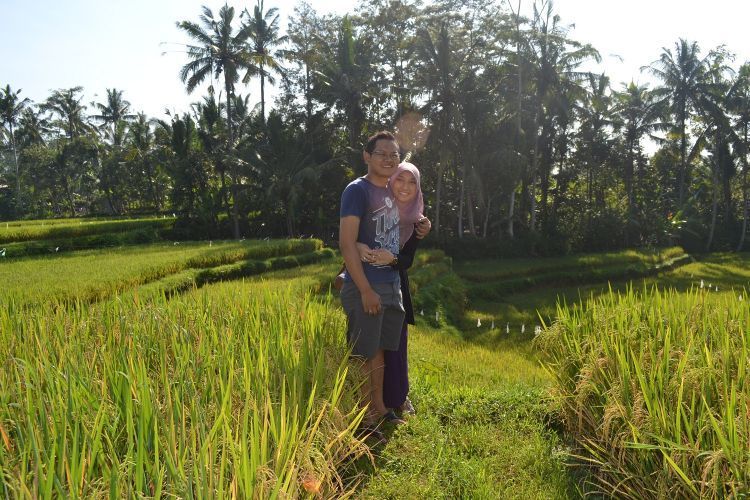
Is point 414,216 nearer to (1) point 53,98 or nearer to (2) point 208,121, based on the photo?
(2) point 208,121

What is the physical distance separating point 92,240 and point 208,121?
28.7ft

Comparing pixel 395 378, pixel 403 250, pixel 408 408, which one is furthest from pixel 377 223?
pixel 408 408

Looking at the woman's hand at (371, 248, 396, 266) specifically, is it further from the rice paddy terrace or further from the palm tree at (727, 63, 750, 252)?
the palm tree at (727, 63, 750, 252)

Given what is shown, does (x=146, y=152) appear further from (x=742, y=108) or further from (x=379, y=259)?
(x=742, y=108)

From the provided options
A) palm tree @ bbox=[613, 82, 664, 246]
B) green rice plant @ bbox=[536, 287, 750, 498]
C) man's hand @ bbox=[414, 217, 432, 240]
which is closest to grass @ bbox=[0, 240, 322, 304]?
Result: man's hand @ bbox=[414, 217, 432, 240]

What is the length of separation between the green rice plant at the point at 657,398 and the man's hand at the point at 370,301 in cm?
119

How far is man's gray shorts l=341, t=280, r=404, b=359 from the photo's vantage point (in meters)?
2.76

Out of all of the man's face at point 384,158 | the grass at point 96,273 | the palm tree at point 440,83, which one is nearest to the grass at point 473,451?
the man's face at point 384,158

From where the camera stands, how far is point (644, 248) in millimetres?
21578

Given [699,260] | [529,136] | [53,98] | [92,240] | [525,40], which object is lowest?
[699,260]

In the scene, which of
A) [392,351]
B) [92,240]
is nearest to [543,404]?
[392,351]

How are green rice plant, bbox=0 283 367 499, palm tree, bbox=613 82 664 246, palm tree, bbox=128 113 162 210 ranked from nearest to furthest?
green rice plant, bbox=0 283 367 499, palm tree, bbox=613 82 664 246, palm tree, bbox=128 113 162 210

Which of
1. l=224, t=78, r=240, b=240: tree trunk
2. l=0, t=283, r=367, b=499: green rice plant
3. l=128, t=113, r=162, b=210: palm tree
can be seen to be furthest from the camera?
l=128, t=113, r=162, b=210: palm tree

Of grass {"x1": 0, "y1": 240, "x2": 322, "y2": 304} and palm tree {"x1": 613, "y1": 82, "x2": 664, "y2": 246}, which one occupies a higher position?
palm tree {"x1": 613, "y1": 82, "x2": 664, "y2": 246}
